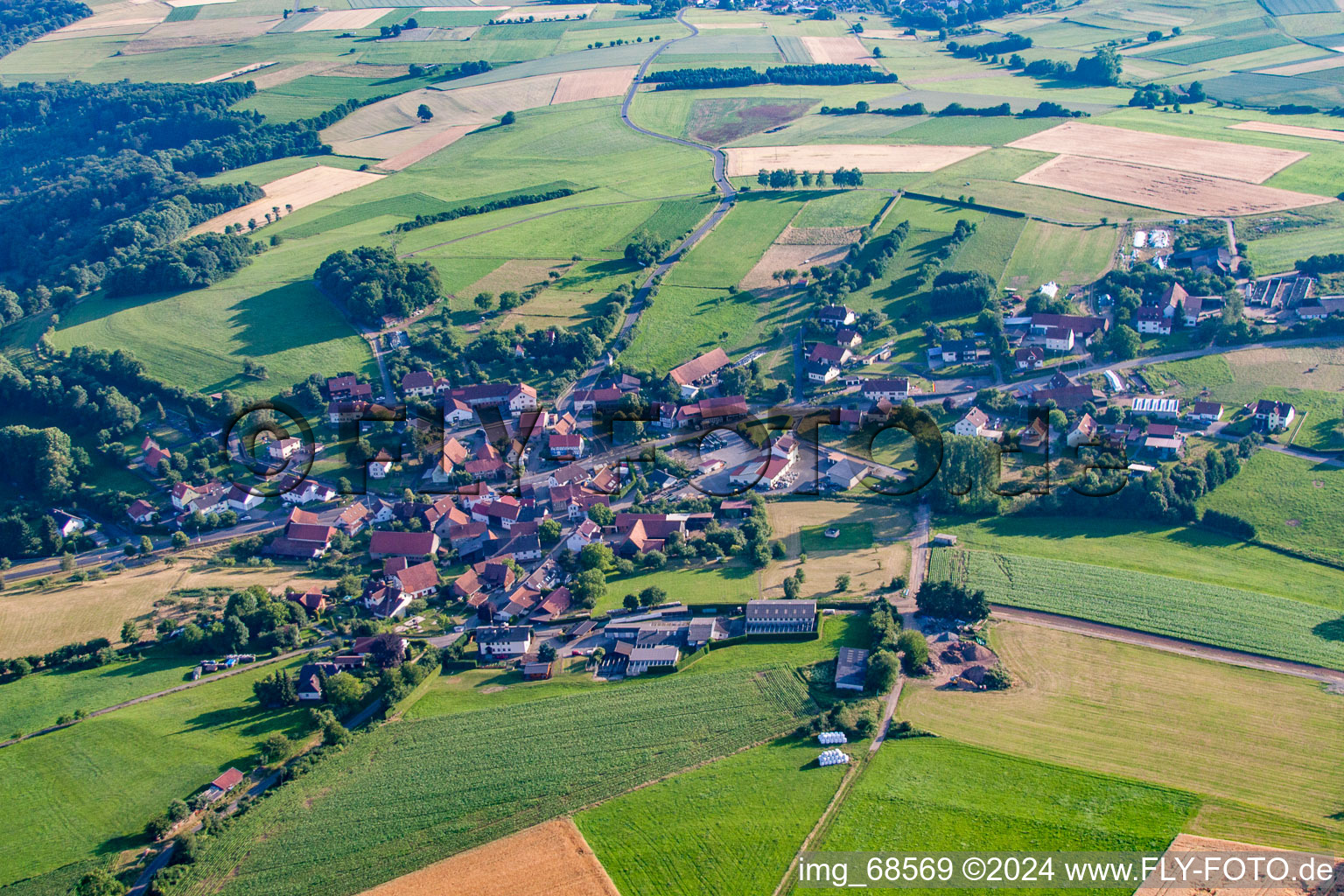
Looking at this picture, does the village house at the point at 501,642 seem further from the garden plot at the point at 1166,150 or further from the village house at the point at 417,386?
the garden plot at the point at 1166,150

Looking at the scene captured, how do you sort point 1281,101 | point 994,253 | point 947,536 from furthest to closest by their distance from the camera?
point 1281,101
point 994,253
point 947,536

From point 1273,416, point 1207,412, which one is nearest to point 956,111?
point 1207,412

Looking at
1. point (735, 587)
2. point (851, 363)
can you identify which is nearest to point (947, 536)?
point (735, 587)

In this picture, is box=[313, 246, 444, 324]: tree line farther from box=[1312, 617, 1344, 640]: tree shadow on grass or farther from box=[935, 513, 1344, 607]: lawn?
box=[1312, 617, 1344, 640]: tree shadow on grass

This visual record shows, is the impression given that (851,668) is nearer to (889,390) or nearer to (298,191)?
(889,390)

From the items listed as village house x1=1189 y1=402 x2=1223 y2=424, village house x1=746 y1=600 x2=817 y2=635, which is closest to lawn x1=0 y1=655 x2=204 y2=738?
village house x1=746 y1=600 x2=817 y2=635

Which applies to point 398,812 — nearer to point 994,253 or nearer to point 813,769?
point 813,769
